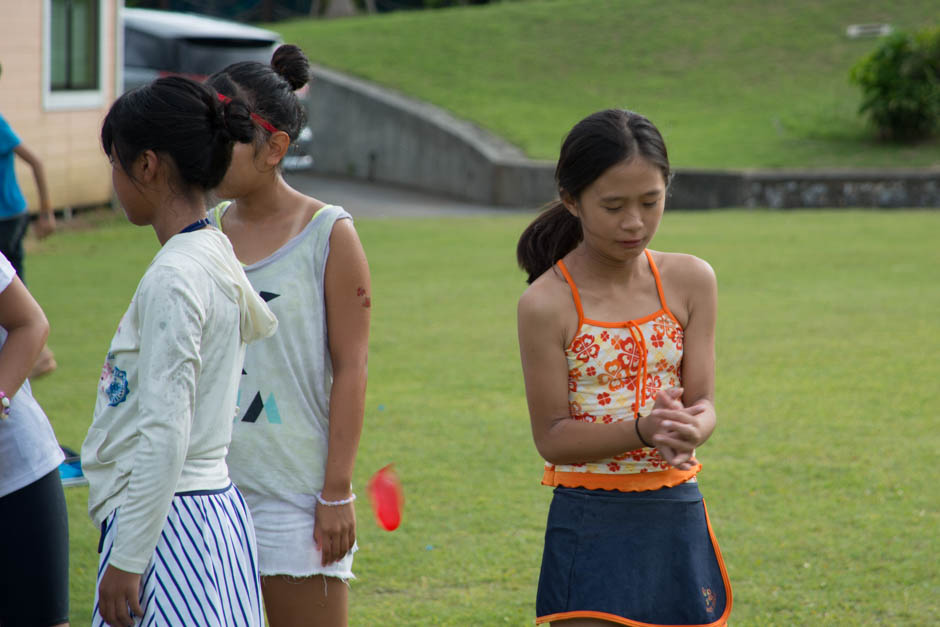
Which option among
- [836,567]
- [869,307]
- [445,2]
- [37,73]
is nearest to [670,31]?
[445,2]

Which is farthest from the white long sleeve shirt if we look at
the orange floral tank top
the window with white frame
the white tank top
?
the window with white frame

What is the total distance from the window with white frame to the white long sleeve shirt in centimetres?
1265

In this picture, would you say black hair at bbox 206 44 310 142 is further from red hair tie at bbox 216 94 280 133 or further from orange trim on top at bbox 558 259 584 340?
orange trim on top at bbox 558 259 584 340

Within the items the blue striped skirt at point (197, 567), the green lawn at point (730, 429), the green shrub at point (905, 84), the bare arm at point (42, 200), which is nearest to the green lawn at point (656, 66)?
the green shrub at point (905, 84)

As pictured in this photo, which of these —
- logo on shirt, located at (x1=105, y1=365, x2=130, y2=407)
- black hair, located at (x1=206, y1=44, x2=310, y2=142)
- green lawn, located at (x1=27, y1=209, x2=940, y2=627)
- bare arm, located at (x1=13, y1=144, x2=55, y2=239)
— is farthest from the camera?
bare arm, located at (x1=13, y1=144, x2=55, y2=239)

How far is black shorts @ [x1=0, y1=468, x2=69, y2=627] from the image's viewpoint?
2678 mm

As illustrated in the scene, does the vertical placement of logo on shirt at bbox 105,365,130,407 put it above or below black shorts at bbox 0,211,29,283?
above

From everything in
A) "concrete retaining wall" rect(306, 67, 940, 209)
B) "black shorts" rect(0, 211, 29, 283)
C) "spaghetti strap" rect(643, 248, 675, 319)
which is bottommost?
"concrete retaining wall" rect(306, 67, 940, 209)

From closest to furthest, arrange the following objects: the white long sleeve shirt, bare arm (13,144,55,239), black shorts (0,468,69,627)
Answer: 1. the white long sleeve shirt
2. black shorts (0,468,69,627)
3. bare arm (13,144,55,239)

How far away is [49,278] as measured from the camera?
420 inches

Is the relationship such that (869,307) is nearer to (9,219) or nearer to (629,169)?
(9,219)

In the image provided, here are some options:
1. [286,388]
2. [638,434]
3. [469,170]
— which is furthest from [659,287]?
[469,170]

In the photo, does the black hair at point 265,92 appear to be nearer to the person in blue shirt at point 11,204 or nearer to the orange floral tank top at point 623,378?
the orange floral tank top at point 623,378

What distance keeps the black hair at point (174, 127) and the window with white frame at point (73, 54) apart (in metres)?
12.5
